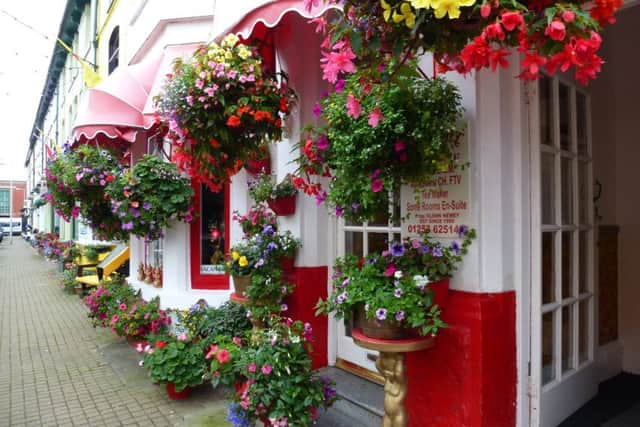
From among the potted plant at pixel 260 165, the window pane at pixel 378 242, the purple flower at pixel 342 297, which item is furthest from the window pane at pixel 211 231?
the purple flower at pixel 342 297

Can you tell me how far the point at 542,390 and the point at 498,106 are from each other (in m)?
1.77

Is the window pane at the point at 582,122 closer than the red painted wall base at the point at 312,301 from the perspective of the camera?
Yes

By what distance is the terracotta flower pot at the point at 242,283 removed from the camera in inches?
162

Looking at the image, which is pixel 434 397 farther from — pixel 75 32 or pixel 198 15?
pixel 75 32

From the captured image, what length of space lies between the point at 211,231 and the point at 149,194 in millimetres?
895

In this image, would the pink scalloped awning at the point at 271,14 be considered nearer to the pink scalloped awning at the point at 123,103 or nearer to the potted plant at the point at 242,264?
the potted plant at the point at 242,264

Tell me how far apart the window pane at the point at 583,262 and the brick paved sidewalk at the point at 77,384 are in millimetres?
3033

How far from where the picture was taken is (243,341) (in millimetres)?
3775

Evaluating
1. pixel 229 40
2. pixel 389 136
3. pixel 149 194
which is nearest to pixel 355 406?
pixel 389 136

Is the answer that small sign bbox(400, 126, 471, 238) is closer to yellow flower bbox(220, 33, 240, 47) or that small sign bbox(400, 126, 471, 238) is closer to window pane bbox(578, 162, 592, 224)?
window pane bbox(578, 162, 592, 224)

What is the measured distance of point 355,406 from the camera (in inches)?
139

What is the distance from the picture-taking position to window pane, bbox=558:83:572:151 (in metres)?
3.12

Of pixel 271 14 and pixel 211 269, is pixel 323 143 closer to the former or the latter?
pixel 271 14

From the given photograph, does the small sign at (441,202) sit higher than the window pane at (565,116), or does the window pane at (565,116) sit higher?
the window pane at (565,116)
